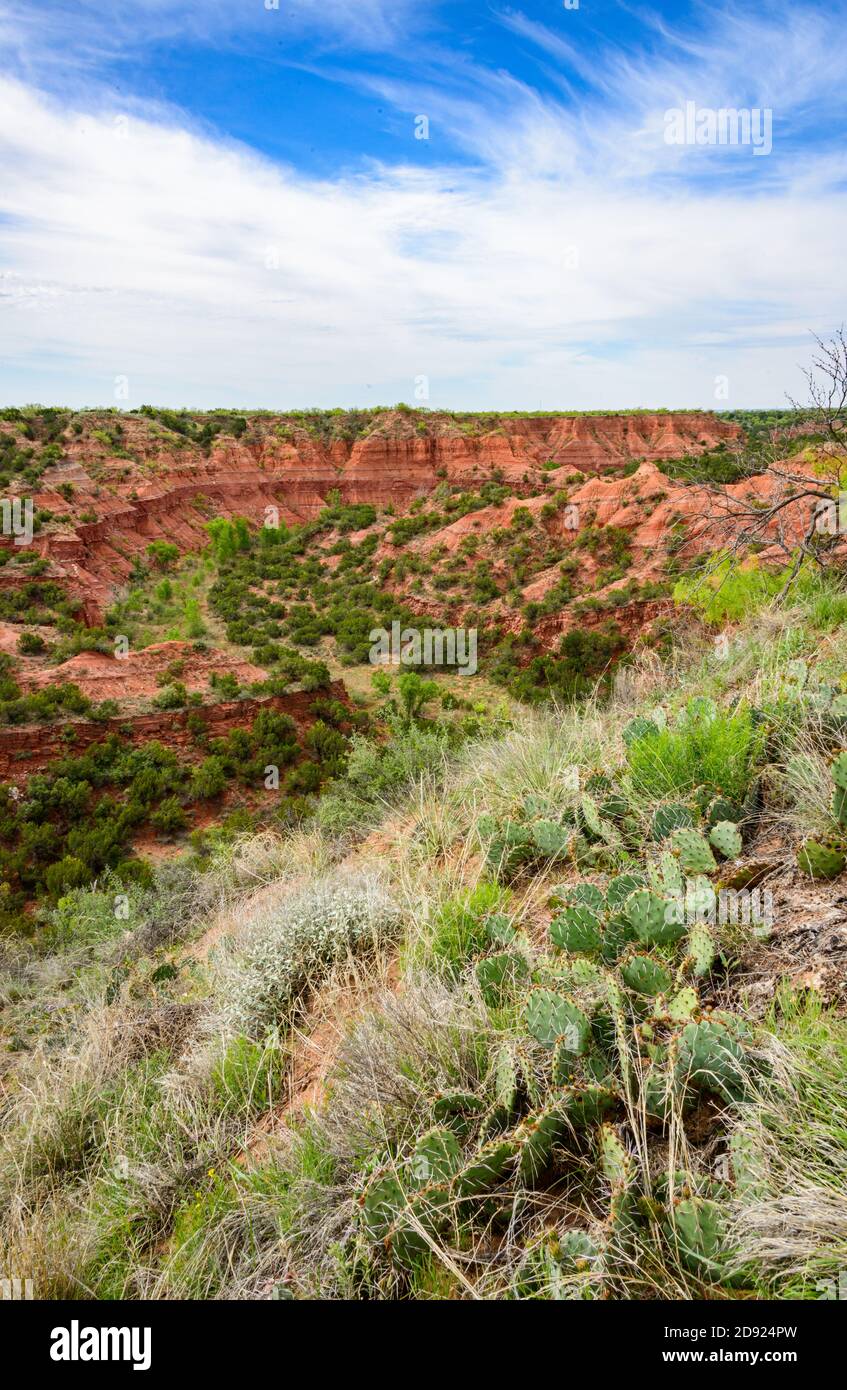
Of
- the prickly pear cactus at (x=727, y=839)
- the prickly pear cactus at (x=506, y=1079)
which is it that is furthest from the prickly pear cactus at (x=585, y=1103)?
the prickly pear cactus at (x=727, y=839)

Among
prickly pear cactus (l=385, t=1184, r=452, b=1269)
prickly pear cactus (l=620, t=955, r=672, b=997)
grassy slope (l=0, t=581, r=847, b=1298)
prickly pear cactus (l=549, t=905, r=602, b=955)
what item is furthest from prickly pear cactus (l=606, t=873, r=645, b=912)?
prickly pear cactus (l=385, t=1184, r=452, b=1269)

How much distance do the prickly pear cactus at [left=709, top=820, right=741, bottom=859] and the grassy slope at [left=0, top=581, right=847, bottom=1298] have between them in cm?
19

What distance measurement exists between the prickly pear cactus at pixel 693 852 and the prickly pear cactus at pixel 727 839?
8 cm

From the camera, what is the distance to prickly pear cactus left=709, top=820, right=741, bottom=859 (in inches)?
122

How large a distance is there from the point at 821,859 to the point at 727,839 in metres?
0.47

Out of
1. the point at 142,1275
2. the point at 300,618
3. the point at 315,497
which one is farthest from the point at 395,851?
the point at 315,497

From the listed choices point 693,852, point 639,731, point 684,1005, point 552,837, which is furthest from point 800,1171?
point 639,731

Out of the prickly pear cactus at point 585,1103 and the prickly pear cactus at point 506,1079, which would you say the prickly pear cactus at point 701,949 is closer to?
the prickly pear cactus at point 585,1103

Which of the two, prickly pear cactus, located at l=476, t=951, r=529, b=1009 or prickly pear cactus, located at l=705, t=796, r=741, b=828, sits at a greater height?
prickly pear cactus, located at l=705, t=796, r=741, b=828

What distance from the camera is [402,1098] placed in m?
2.41

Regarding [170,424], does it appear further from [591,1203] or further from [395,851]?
[591,1203]

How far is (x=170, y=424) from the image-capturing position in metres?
43.6

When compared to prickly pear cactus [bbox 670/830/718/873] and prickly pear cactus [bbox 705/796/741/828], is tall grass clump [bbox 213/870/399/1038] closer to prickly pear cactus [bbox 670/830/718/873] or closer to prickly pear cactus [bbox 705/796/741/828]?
prickly pear cactus [bbox 670/830/718/873]

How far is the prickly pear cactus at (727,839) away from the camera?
3090 mm
